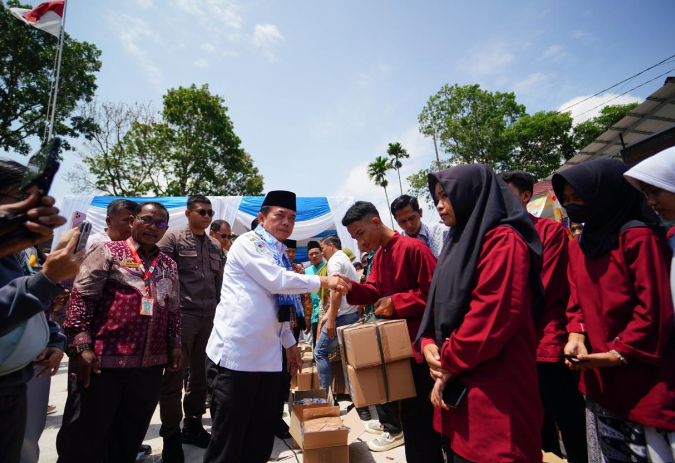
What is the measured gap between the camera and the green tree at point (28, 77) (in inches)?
526

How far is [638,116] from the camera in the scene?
977 centimetres

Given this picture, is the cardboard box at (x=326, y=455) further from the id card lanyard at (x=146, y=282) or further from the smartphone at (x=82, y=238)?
the smartphone at (x=82, y=238)

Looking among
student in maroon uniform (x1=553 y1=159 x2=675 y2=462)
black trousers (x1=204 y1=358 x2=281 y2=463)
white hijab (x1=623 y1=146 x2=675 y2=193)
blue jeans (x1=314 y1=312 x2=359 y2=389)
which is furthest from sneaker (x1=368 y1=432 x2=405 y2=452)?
white hijab (x1=623 y1=146 x2=675 y2=193)

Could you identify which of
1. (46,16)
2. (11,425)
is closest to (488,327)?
(11,425)

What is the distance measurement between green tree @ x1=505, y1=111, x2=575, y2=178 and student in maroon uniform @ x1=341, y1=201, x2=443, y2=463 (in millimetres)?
28981

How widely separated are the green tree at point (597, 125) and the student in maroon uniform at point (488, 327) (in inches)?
1313

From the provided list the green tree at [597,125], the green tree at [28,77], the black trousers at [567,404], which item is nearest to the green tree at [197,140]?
the green tree at [28,77]

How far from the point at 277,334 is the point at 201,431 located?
196 cm

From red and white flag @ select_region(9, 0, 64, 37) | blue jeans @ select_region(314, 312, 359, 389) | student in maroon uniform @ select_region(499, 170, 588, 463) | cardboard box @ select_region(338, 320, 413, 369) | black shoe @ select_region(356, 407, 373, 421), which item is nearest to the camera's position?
cardboard box @ select_region(338, 320, 413, 369)

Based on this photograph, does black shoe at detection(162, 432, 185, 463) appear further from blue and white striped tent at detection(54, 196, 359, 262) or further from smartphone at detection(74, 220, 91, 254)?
blue and white striped tent at detection(54, 196, 359, 262)

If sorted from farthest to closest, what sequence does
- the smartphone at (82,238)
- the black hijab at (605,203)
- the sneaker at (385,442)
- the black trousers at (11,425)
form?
the sneaker at (385,442) → the black hijab at (605,203) → the black trousers at (11,425) → the smartphone at (82,238)

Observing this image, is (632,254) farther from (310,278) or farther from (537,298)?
(310,278)

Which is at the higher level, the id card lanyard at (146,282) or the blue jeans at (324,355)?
the id card lanyard at (146,282)

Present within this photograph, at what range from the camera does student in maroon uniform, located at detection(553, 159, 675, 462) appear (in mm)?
1519
